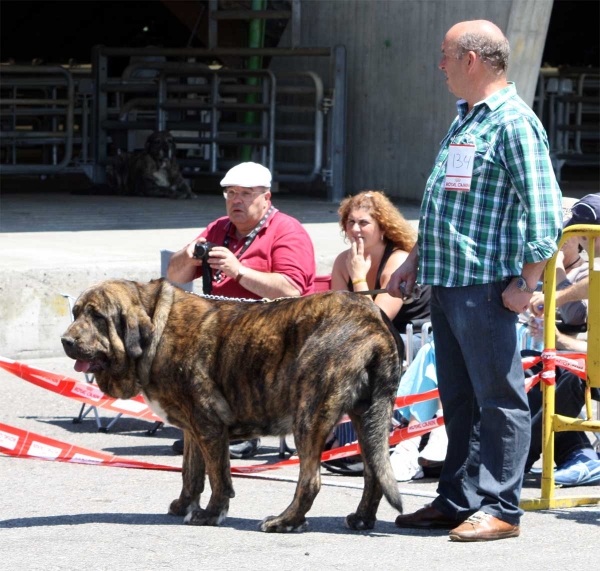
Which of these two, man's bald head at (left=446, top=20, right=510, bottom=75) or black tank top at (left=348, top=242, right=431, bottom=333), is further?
black tank top at (left=348, top=242, right=431, bottom=333)

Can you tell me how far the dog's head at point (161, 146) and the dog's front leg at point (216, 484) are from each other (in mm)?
10350

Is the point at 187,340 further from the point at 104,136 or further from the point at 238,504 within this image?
the point at 104,136

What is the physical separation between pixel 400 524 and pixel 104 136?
41.1 ft

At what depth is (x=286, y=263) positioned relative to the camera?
250 inches

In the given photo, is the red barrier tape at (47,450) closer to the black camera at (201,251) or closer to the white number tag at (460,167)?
the black camera at (201,251)

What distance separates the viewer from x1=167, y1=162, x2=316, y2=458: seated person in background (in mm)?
6211

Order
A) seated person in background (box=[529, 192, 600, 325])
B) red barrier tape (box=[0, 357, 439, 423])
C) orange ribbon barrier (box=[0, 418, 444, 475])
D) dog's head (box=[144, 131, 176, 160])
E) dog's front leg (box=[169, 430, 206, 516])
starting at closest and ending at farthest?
dog's front leg (box=[169, 430, 206, 516]), seated person in background (box=[529, 192, 600, 325]), orange ribbon barrier (box=[0, 418, 444, 475]), red barrier tape (box=[0, 357, 439, 423]), dog's head (box=[144, 131, 176, 160])

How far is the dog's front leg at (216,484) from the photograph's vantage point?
485cm

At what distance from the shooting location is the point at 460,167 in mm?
4461

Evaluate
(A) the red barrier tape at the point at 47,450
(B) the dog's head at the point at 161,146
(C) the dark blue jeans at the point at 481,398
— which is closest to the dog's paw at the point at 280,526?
(C) the dark blue jeans at the point at 481,398

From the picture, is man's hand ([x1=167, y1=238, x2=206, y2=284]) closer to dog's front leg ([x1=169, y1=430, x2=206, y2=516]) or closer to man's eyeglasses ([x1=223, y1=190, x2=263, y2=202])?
man's eyeglasses ([x1=223, y1=190, x2=263, y2=202])

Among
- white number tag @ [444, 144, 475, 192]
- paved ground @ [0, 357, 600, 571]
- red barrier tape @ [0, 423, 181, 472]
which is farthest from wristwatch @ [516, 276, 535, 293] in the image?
red barrier tape @ [0, 423, 181, 472]

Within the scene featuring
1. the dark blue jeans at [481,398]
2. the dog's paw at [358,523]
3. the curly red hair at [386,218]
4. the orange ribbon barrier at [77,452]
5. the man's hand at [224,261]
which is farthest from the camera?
the curly red hair at [386,218]

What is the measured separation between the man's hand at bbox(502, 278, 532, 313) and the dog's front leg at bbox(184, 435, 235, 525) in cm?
128
